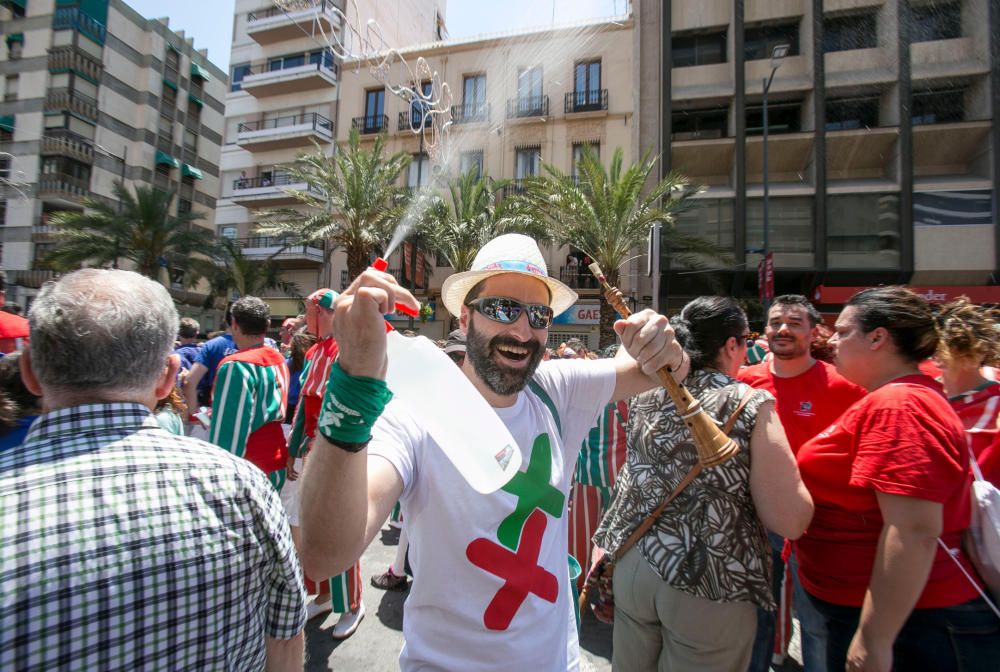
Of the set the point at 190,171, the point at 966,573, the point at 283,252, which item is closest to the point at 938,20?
the point at 966,573

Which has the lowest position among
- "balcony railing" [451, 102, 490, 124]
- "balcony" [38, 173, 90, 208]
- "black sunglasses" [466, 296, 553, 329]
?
"black sunglasses" [466, 296, 553, 329]

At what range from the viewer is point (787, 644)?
3.21 metres

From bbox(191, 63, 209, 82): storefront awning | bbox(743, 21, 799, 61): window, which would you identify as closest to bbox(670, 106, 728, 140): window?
bbox(743, 21, 799, 61): window

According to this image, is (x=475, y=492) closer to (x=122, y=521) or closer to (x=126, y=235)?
(x=122, y=521)

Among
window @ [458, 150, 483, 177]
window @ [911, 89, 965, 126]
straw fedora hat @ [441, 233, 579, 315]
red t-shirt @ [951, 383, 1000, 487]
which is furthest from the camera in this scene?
window @ [911, 89, 965, 126]

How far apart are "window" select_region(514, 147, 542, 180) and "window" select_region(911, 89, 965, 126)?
15.3 meters

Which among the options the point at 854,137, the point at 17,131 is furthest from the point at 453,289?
the point at 17,131

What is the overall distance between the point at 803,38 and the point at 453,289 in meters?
25.1

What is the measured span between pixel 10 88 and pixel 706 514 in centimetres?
5108

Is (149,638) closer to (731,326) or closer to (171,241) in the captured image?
(731,326)

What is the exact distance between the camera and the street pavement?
3092 mm

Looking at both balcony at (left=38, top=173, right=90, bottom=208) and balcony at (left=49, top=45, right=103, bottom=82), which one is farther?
balcony at (left=49, top=45, right=103, bottom=82)

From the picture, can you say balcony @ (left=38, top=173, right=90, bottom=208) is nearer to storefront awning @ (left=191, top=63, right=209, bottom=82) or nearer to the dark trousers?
storefront awning @ (left=191, top=63, right=209, bottom=82)

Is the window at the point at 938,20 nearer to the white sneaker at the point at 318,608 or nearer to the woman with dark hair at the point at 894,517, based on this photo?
the woman with dark hair at the point at 894,517
